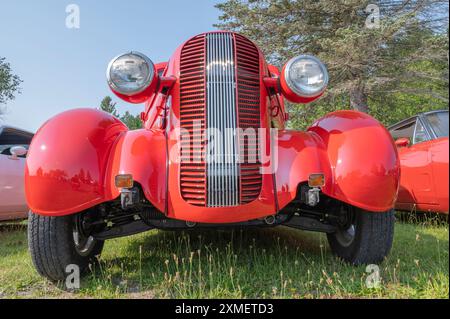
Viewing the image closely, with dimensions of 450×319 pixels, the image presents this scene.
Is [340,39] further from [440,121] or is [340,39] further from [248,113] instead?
[440,121]

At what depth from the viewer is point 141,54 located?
7.10ft

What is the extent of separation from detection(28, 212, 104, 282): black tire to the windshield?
2.21 metres

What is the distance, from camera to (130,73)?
2.15 metres

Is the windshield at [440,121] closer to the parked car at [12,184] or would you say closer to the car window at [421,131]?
the car window at [421,131]

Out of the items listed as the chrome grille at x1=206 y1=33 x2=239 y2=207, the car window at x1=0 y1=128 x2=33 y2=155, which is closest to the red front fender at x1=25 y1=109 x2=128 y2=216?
the chrome grille at x1=206 y1=33 x2=239 y2=207

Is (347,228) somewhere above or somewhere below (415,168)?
below

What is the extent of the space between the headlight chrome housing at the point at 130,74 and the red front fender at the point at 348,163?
1.07m

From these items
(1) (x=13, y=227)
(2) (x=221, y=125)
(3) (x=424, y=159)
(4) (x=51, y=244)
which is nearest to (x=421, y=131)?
(3) (x=424, y=159)

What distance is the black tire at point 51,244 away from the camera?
2.06m

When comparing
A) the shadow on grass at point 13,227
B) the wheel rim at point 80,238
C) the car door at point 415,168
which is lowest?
the shadow on grass at point 13,227

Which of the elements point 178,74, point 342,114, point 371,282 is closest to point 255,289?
point 371,282

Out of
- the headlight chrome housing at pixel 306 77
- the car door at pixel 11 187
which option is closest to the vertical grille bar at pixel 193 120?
the headlight chrome housing at pixel 306 77

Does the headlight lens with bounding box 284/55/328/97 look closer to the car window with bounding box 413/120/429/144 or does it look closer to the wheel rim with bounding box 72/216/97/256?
the car window with bounding box 413/120/429/144

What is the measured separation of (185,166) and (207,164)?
0.51ft
